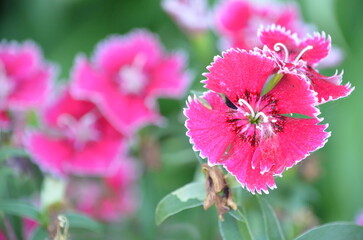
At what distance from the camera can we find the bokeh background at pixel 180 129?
4.01ft

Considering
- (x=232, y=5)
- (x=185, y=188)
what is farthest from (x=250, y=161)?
(x=232, y=5)

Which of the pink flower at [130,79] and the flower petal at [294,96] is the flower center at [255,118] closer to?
the flower petal at [294,96]

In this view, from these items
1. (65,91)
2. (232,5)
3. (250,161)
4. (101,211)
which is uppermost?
(232,5)

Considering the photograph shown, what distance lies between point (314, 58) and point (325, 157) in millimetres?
958

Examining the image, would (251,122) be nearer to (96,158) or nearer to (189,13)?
(96,158)

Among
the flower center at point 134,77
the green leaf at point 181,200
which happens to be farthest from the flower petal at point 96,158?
the green leaf at point 181,200

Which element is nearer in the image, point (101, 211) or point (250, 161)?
point (250, 161)

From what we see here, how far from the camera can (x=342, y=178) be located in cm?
161

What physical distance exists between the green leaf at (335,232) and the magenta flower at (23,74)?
0.67 meters

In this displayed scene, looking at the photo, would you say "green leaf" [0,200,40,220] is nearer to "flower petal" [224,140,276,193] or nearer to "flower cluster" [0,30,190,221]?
"flower cluster" [0,30,190,221]

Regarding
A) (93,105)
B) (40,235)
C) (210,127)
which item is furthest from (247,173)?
(93,105)

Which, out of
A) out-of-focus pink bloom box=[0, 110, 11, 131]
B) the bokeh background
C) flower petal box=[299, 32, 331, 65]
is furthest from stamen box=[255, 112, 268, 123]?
out-of-focus pink bloom box=[0, 110, 11, 131]

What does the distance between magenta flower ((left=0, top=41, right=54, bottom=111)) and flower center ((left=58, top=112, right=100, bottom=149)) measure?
0.29 ft

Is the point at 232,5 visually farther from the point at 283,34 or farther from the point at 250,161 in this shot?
the point at 250,161
